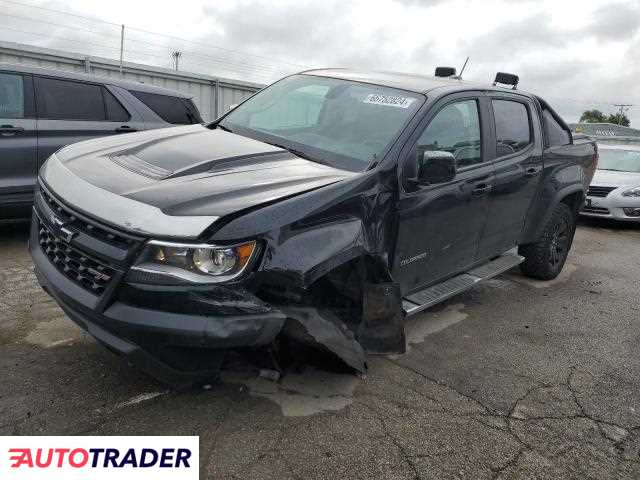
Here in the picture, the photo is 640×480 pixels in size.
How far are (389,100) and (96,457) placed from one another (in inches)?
103

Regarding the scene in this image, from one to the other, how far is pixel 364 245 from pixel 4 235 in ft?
13.8

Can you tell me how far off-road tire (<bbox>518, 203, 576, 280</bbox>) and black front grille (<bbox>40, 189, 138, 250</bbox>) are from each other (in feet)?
12.8

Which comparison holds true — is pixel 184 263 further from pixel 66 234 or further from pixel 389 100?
pixel 389 100

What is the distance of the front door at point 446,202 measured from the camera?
128 inches

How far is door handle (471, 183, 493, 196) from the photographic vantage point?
12.3 feet

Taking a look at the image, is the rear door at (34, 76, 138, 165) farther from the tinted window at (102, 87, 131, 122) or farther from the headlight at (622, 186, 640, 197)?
the headlight at (622, 186, 640, 197)

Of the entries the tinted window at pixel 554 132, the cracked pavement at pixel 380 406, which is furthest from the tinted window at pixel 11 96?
the tinted window at pixel 554 132

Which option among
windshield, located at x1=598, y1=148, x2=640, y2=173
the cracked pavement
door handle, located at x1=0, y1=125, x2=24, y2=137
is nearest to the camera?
the cracked pavement

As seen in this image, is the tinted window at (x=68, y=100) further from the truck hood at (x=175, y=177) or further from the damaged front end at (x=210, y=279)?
the damaged front end at (x=210, y=279)

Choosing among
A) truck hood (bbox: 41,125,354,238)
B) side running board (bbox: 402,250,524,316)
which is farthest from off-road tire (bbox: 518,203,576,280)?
truck hood (bbox: 41,125,354,238)

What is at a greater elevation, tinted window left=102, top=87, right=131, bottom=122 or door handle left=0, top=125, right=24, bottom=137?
tinted window left=102, top=87, right=131, bottom=122

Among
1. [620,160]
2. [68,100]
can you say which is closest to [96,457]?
[68,100]

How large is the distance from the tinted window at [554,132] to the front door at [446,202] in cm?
116

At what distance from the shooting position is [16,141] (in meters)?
4.91
